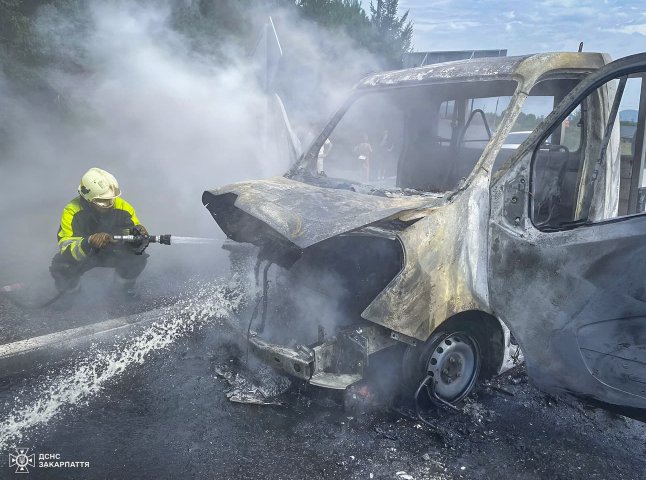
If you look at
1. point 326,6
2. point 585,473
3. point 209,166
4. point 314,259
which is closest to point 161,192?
point 209,166

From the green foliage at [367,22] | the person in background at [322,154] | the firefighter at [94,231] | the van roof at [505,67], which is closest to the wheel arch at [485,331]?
the van roof at [505,67]

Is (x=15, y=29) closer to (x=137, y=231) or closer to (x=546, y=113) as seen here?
(x=137, y=231)

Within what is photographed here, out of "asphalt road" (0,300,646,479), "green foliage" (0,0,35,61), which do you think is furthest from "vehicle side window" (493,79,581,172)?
"green foliage" (0,0,35,61)

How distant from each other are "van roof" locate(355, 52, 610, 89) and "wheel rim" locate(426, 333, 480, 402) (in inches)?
72.4

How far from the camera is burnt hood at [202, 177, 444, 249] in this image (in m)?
2.46

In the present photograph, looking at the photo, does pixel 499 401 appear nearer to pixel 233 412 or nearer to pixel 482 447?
pixel 482 447

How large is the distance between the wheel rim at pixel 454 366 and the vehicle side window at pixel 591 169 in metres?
1.01

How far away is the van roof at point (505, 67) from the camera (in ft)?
10.1

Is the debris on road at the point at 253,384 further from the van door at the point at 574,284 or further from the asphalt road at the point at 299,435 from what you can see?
the van door at the point at 574,284

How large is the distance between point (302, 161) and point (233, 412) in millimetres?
2165

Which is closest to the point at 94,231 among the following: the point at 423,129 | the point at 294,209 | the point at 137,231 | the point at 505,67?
the point at 137,231

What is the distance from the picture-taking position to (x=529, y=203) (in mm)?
2709

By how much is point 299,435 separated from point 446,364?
1.06 metres

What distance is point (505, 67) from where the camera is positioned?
10.4ft
